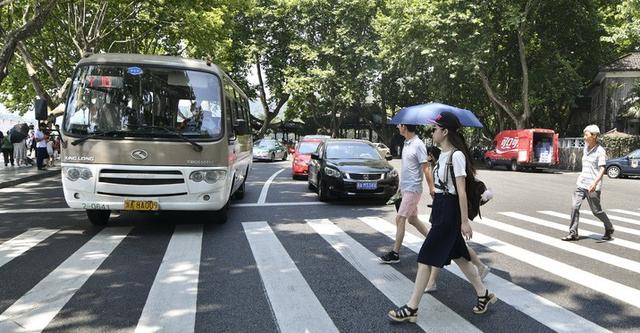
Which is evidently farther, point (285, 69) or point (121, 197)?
point (285, 69)

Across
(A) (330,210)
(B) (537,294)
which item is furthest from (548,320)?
(A) (330,210)

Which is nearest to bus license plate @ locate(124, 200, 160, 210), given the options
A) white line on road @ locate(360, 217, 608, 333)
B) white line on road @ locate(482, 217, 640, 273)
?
white line on road @ locate(360, 217, 608, 333)

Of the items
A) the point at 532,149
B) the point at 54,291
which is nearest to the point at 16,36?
the point at 54,291

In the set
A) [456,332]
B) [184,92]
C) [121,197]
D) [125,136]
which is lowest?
[456,332]

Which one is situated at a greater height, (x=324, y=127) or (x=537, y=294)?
(x=324, y=127)

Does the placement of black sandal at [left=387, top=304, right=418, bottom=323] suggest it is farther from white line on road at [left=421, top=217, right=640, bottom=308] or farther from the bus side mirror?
the bus side mirror

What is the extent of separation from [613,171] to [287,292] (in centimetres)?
2311

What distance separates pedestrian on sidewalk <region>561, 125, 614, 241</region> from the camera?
288 inches

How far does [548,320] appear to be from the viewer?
4.19 m

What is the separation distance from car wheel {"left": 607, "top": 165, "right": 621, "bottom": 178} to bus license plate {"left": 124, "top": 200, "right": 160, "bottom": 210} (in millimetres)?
22622

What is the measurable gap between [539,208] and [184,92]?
27.1 ft

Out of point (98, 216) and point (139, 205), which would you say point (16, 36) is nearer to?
point (98, 216)

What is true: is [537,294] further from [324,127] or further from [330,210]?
[324,127]

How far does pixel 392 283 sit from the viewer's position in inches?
206
